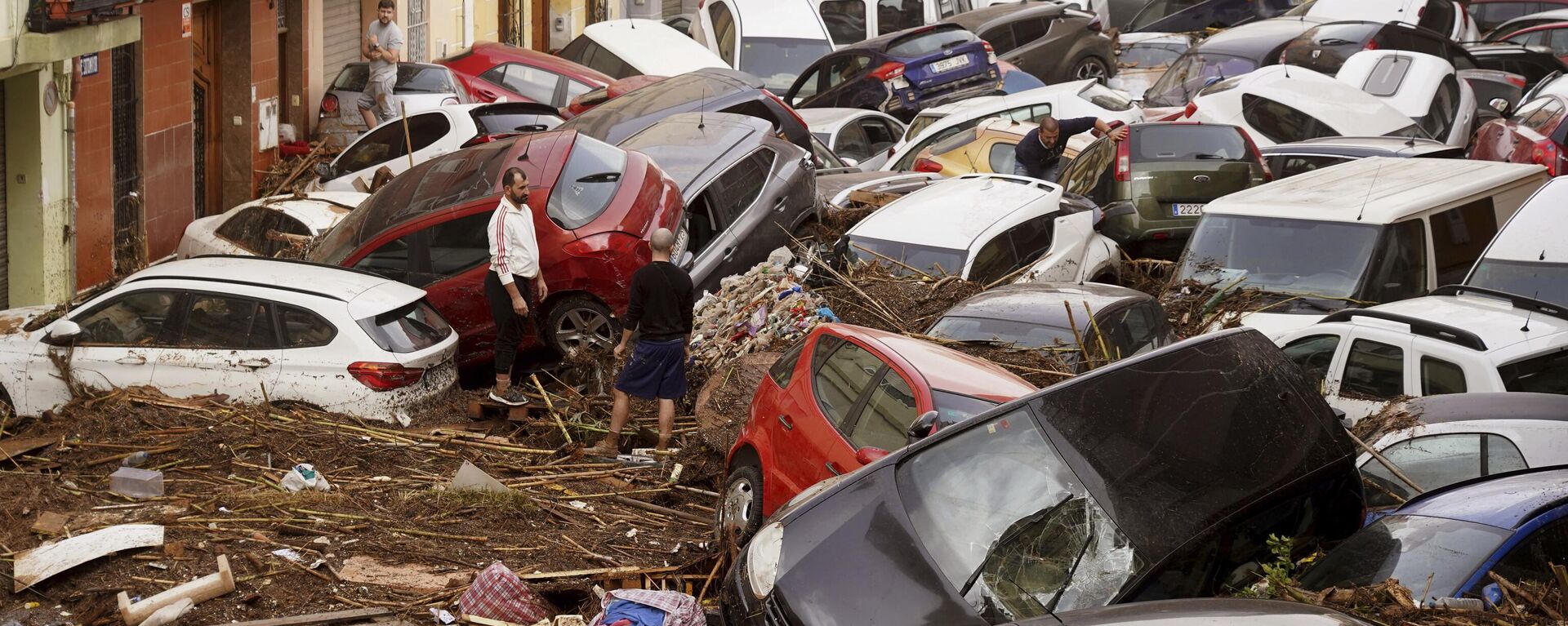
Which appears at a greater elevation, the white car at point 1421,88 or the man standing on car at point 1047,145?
the white car at point 1421,88

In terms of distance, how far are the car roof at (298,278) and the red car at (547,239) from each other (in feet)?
3.01

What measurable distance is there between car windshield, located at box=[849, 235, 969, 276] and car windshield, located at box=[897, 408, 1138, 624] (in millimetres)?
5942

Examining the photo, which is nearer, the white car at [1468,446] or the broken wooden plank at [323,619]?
the broken wooden plank at [323,619]

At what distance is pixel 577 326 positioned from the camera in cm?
1183

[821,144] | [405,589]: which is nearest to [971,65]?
[821,144]

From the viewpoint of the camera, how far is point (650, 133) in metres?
14.1

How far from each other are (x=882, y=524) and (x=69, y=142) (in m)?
10.9

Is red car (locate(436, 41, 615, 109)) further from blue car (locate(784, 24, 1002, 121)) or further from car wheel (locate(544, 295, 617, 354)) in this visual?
car wheel (locate(544, 295, 617, 354))

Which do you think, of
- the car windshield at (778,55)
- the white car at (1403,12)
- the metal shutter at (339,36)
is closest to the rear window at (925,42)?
the car windshield at (778,55)

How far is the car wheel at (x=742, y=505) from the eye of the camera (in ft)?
26.2

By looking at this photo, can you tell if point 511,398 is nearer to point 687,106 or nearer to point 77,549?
point 77,549

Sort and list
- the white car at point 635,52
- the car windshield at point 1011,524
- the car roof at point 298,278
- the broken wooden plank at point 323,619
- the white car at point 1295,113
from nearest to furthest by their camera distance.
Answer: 1. the car windshield at point 1011,524
2. the broken wooden plank at point 323,619
3. the car roof at point 298,278
4. the white car at point 1295,113
5. the white car at point 635,52

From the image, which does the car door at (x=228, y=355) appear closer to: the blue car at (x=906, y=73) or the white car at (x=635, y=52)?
the white car at (x=635, y=52)

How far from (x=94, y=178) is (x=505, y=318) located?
580 centimetres
